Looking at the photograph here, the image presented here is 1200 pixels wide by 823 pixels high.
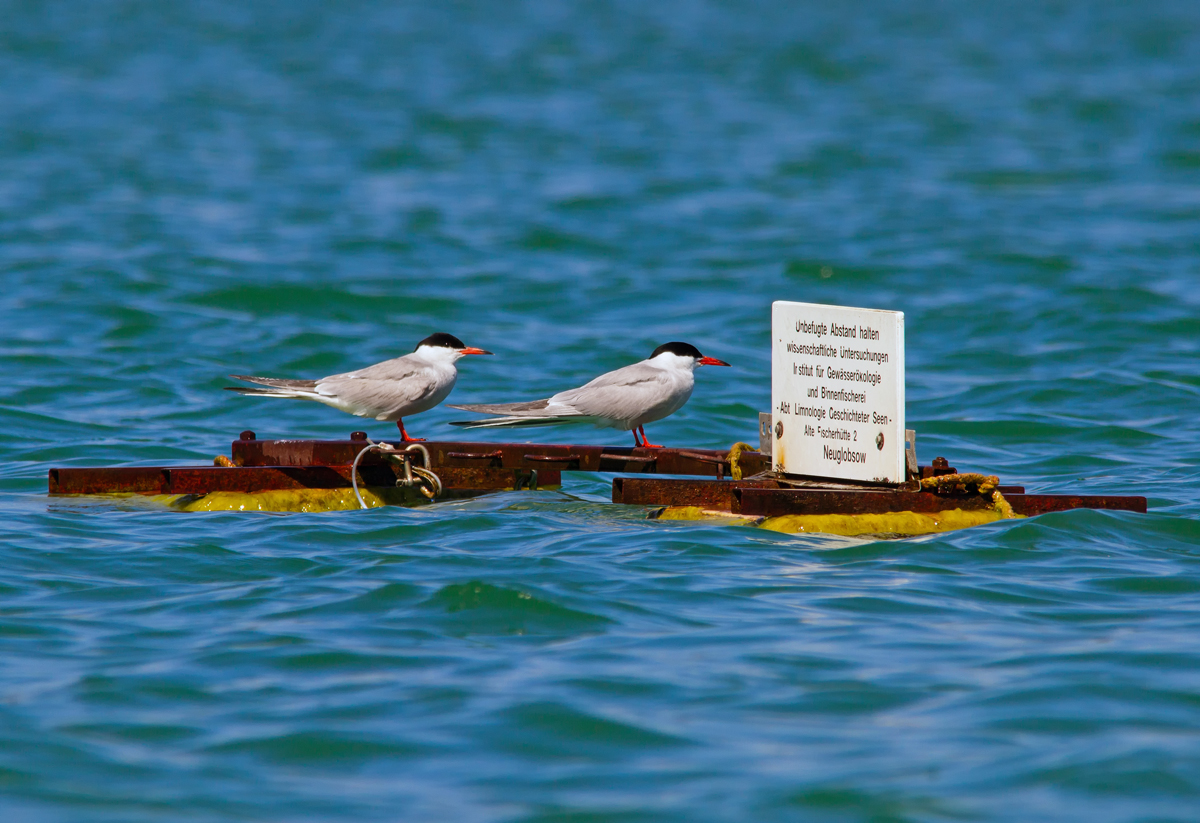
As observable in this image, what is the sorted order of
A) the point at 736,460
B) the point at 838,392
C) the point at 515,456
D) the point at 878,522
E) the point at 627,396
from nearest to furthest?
the point at 878,522 → the point at 838,392 → the point at 736,460 → the point at 627,396 → the point at 515,456

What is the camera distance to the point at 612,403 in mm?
8609

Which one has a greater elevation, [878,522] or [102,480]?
[102,480]

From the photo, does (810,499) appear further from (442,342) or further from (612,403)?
(442,342)

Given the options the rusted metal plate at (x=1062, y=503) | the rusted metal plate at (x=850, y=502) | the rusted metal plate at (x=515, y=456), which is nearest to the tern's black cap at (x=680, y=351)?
the rusted metal plate at (x=515, y=456)

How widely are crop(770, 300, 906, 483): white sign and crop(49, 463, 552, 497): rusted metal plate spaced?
5.54ft

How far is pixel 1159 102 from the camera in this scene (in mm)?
34969

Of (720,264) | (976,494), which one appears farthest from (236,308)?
(976,494)

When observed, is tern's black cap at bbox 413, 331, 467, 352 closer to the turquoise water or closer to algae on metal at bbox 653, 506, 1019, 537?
the turquoise water

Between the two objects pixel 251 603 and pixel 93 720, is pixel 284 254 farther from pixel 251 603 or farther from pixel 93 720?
pixel 93 720

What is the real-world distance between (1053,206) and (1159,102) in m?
13.3

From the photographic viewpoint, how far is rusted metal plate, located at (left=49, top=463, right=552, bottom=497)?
8.48 meters

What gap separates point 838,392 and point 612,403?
5.18 feet

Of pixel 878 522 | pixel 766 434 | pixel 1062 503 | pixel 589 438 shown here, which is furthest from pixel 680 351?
pixel 589 438

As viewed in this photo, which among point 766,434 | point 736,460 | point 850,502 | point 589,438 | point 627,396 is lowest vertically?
point 850,502
